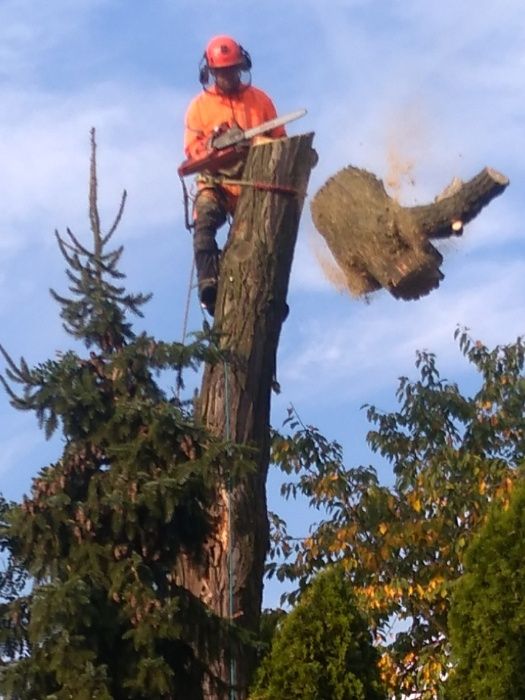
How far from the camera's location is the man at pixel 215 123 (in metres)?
6.89

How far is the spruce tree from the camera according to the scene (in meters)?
5.04

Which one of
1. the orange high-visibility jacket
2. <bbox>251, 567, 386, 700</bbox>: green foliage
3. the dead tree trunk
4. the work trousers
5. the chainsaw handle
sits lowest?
<bbox>251, 567, 386, 700</bbox>: green foliage

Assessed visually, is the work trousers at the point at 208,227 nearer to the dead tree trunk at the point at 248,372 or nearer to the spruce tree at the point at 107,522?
the dead tree trunk at the point at 248,372

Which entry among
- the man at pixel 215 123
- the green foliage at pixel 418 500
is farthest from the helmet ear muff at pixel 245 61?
the green foliage at pixel 418 500

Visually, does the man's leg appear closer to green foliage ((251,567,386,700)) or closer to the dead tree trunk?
the dead tree trunk

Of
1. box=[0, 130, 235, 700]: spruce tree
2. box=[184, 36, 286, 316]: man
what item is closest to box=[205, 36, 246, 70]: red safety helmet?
box=[184, 36, 286, 316]: man

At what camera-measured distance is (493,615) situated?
212 inches

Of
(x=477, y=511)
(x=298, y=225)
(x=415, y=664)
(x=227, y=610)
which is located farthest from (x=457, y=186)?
(x=415, y=664)

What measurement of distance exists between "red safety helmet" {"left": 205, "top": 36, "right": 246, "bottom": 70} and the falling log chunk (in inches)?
43.6

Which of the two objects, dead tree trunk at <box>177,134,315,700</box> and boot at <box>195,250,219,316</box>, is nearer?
dead tree trunk at <box>177,134,315,700</box>

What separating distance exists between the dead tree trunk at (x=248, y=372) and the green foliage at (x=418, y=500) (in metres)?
2.50

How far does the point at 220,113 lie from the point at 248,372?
168 cm

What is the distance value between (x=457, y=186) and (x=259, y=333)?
44.9 inches

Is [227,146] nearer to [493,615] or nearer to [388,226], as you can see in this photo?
[388,226]
